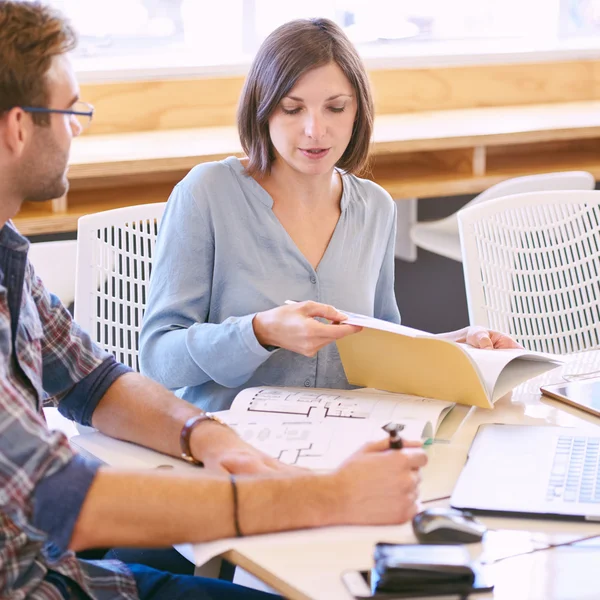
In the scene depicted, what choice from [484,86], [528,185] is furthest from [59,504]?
[484,86]

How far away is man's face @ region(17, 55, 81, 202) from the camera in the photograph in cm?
122

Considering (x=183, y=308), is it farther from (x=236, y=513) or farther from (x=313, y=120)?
(x=236, y=513)

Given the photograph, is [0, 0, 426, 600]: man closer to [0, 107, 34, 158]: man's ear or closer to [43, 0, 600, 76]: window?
[0, 107, 34, 158]: man's ear

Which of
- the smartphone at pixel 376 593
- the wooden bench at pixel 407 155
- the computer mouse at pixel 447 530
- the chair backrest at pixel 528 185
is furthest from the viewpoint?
the chair backrest at pixel 528 185

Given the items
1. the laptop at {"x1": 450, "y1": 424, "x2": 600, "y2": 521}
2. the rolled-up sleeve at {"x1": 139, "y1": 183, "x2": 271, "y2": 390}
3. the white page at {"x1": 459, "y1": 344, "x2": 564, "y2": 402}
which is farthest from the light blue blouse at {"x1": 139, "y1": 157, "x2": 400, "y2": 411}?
the laptop at {"x1": 450, "y1": 424, "x2": 600, "y2": 521}

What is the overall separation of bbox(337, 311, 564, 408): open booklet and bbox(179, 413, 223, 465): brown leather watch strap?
256mm

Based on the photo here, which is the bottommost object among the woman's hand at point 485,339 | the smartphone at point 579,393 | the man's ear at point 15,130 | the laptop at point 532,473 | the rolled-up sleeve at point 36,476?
the smartphone at point 579,393

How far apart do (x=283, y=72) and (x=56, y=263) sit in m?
0.89

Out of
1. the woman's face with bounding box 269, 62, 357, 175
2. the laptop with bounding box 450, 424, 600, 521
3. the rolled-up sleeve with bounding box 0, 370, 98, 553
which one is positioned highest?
the woman's face with bounding box 269, 62, 357, 175

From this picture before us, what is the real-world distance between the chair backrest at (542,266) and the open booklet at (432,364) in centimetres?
63

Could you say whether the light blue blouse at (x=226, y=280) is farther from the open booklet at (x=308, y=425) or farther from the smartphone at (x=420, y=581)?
the smartphone at (x=420, y=581)

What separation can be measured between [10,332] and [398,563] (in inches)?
21.8

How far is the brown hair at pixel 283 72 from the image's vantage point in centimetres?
170

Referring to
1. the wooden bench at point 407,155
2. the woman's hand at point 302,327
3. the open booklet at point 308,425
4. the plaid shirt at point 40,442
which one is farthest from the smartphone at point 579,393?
the wooden bench at point 407,155
